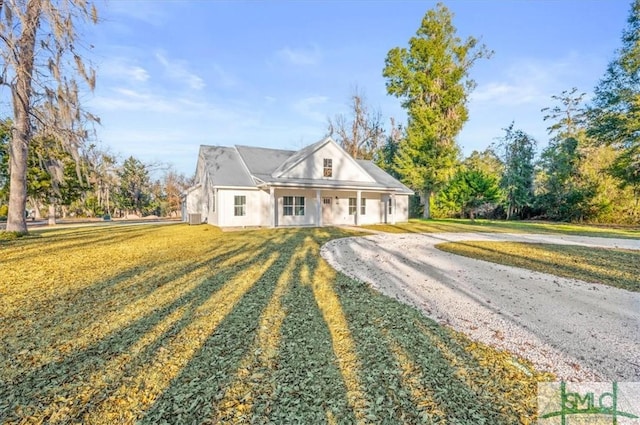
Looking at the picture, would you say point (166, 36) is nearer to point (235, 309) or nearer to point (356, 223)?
point (356, 223)

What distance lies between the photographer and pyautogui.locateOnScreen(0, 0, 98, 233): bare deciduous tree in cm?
890

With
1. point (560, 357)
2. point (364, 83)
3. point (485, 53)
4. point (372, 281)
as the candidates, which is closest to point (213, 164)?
point (372, 281)

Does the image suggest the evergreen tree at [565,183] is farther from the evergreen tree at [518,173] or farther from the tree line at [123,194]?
the tree line at [123,194]

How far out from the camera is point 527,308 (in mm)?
4469

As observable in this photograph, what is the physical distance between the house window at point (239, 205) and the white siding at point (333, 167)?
8.80ft

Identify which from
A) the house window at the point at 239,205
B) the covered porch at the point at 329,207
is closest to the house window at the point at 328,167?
the covered porch at the point at 329,207

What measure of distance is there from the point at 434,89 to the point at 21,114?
23.8m

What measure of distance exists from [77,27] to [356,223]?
15022 mm

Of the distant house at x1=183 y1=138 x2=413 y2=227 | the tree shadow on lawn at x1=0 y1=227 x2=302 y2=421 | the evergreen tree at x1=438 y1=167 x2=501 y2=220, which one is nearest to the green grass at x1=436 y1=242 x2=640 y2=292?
the tree shadow on lawn at x1=0 y1=227 x2=302 y2=421

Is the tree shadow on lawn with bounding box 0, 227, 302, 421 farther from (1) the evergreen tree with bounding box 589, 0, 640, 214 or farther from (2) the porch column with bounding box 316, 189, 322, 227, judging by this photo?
(1) the evergreen tree with bounding box 589, 0, 640, 214

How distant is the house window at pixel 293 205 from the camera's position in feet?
56.0

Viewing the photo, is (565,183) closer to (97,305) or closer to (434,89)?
(434,89)

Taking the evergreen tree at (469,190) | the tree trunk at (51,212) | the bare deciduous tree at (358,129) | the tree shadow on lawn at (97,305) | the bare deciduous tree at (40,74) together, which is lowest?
the tree shadow on lawn at (97,305)

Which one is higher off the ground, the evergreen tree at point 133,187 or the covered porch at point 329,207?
the evergreen tree at point 133,187
